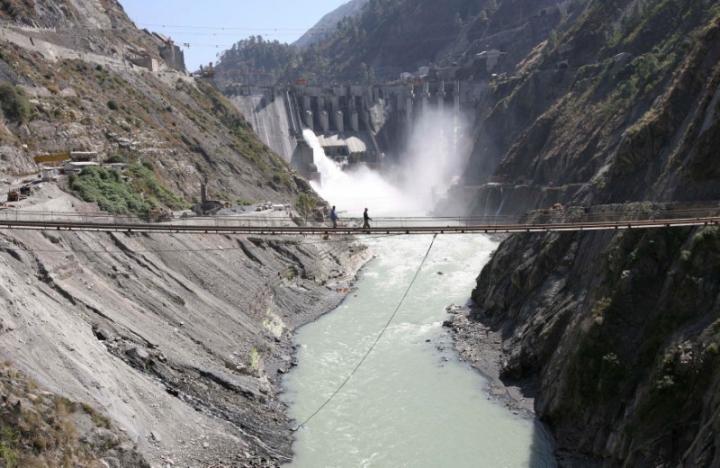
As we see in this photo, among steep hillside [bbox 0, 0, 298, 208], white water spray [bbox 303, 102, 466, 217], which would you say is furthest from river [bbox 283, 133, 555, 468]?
white water spray [bbox 303, 102, 466, 217]

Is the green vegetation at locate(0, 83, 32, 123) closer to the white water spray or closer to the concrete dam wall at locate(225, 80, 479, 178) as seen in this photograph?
the white water spray

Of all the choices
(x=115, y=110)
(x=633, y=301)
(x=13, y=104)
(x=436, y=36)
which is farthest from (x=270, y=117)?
(x=436, y=36)

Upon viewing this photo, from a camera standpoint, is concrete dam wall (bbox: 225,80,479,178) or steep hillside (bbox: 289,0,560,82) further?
steep hillside (bbox: 289,0,560,82)

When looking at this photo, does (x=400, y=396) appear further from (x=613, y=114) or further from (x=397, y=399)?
(x=613, y=114)

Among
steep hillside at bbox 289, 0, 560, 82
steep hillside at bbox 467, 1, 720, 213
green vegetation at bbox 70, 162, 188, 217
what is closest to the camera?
steep hillside at bbox 467, 1, 720, 213

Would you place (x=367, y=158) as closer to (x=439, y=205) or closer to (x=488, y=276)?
(x=439, y=205)

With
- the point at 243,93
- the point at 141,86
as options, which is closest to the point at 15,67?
the point at 141,86
